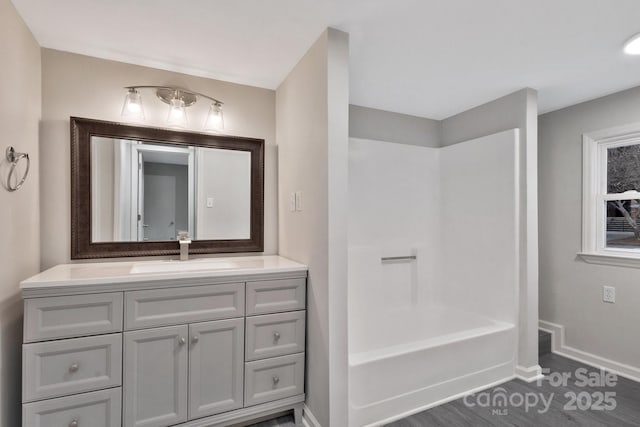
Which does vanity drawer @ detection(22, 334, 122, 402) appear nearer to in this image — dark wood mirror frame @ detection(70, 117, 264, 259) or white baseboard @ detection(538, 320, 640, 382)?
dark wood mirror frame @ detection(70, 117, 264, 259)

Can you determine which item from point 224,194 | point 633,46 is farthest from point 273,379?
point 633,46

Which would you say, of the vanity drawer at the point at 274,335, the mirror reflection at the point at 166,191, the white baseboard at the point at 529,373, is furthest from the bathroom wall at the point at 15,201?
the white baseboard at the point at 529,373

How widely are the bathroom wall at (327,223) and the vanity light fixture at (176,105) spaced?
74 cm

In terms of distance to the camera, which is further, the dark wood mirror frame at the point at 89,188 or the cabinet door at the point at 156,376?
the dark wood mirror frame at the point at 89,188

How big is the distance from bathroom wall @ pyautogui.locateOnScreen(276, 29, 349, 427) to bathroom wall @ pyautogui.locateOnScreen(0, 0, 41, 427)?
4.69 ft

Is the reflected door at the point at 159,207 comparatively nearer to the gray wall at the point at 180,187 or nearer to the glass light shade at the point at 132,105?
the gray wall at the point at 180,187

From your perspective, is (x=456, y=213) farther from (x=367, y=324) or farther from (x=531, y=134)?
(x=367, y=324)

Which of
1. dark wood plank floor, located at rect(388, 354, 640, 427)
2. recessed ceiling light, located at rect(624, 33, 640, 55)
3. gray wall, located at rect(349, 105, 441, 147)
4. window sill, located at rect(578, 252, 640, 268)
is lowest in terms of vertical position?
dark wood plank floor, located at rect(388, 354, 640, 427)

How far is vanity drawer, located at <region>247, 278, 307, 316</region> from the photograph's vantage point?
1.78 meters

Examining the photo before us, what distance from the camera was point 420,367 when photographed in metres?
1.98

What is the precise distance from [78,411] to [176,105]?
1759mm

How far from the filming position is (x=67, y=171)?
1921mm

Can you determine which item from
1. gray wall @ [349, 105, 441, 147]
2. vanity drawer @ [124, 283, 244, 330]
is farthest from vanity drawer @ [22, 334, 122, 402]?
gray wall @ [349, 105, 441, 147]

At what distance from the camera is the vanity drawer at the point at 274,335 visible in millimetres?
1777
